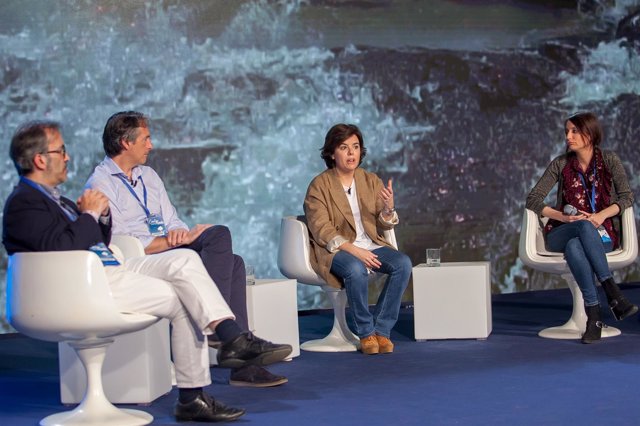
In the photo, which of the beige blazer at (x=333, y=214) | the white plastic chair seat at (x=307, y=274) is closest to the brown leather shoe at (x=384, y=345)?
the white plastic chair seat at (x=307, y=274)

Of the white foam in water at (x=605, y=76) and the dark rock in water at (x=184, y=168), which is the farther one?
the white foam in water at (x=605, y=76)

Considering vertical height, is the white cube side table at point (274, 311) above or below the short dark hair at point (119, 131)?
below

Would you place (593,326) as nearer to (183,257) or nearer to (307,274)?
(307,274)

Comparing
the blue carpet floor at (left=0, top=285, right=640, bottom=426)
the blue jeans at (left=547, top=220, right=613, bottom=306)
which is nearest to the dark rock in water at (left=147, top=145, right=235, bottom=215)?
the blue carpet floor at (left=0, top=285, right=640, bottom=426)

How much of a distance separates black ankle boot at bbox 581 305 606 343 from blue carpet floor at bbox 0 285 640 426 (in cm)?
5

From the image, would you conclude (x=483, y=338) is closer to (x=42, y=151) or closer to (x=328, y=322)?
(x=328, y=322)

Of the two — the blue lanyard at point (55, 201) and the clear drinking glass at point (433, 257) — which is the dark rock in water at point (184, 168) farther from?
the blue lanyard at point (55, 201)

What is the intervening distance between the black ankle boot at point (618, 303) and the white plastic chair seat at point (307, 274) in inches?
43.7

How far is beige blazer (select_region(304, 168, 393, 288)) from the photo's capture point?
17.0 feet

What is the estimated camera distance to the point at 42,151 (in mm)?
3621

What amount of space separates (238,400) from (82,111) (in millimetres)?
2854

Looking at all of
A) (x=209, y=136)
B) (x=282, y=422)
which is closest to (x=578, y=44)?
(x=209, y=136)

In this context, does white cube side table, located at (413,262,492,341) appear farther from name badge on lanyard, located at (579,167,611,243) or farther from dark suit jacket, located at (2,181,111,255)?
dark suit jacket, located at (2,181,111,255)

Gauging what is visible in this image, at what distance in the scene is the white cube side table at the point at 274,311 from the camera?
4.92 m
